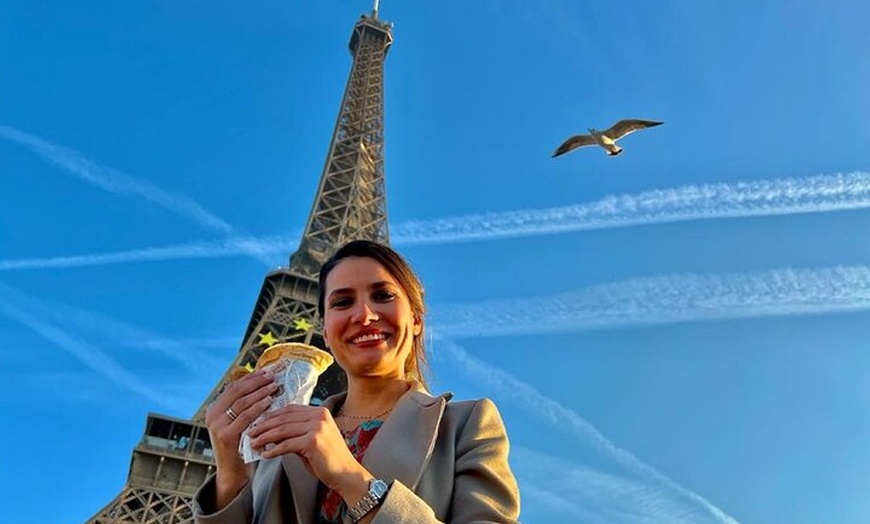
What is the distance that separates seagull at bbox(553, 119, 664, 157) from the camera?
30.7 feet

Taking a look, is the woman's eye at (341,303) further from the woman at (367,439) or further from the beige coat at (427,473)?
the beige coat at (427,473)

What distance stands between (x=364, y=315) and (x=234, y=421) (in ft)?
1.89

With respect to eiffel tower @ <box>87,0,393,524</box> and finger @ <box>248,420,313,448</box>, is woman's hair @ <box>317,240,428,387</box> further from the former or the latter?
eiffel tower @ <box>87,0,393,524</box>

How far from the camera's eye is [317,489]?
2732 mm

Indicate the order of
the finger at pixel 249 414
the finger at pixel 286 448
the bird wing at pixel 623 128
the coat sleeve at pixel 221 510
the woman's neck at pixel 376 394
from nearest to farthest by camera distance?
the finger at pixel 286 448
the finger at pixel 249 414
the coat sleeve at pixel 221 510
the woman's neck at pixel 376 394
the bird wing at pixel 623 128

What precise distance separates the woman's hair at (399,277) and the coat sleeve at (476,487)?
40cm

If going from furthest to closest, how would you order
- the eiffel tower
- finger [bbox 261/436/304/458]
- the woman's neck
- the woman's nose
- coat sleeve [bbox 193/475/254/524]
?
the eiffel tower < the woman's neck < the woman's nose < coat sleeve [bbox 193/475/254/524] < finger [bbox 261/436/304/458]

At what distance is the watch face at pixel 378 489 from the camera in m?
2.39

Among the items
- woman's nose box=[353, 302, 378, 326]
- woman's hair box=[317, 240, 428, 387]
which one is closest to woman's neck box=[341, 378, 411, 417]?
woman's hair box=[317, 240, 428, 387]

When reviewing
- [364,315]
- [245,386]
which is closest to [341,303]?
[364,315]

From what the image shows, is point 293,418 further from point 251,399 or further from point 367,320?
point 367,320

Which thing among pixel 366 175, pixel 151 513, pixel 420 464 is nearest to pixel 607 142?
pixel 420 464

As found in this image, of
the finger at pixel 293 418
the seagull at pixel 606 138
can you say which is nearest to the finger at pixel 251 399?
the finger at pixel 293 418

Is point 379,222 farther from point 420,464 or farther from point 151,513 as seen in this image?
point 420,464
